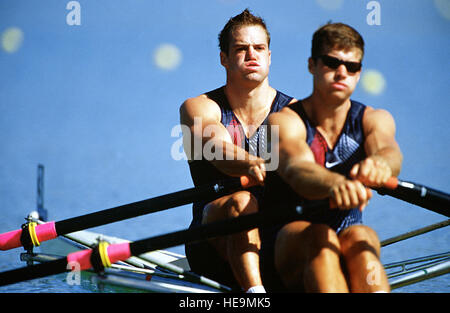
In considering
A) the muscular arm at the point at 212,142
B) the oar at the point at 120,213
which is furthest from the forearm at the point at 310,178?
the oar at the point at 120,213

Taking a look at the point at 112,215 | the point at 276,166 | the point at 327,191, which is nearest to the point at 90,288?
the point at 112,215

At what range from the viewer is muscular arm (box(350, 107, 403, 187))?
81.8 inches

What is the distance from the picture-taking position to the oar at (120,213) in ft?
9.89

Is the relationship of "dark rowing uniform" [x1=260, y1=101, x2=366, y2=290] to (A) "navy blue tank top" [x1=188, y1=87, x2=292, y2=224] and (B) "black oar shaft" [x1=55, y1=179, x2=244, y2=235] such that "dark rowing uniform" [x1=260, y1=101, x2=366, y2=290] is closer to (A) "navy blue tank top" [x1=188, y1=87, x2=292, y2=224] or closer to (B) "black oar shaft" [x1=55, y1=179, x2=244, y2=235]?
(B) "black oar shaft" [x1=55, y1=179, x2=244, y2=235]

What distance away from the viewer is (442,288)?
4242 mm

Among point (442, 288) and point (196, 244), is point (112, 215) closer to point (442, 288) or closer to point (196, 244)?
point (196, 244)

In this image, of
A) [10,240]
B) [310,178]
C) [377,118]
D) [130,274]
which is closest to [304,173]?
[310,178]

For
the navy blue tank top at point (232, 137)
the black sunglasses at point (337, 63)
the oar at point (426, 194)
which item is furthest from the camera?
the navy blue tank top at point (232, 137)

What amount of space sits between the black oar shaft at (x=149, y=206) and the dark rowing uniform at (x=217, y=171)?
17cm

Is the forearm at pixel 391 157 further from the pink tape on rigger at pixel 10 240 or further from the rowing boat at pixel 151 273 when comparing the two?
the pink tape on rigger at pixel 10 240

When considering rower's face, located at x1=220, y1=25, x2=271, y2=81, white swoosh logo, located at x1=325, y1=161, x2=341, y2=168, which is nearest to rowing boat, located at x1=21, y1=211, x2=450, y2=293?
white swoosh logo, located at x1=325, y1=161, x2=341, y2=168

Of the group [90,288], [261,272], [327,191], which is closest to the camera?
[327,191]

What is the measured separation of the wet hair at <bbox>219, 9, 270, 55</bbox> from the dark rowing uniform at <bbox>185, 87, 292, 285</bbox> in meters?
0.26
